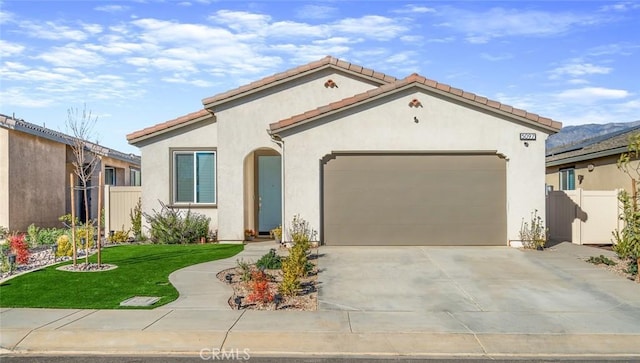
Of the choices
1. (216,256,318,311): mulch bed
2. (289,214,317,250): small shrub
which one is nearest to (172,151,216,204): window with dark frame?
(289,214,317,250): small shrub

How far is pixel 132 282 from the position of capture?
10.0 metres

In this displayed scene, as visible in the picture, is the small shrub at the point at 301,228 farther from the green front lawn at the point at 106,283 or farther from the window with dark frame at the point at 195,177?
the window with dark frame at the point at 195,177

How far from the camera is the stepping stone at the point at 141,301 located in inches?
331

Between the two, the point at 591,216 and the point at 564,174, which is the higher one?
the point at 564,174

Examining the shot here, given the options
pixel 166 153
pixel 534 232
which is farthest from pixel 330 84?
pixel 534 232

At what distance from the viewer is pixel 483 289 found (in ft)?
32.0

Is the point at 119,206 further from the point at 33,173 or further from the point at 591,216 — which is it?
the point at 591,216

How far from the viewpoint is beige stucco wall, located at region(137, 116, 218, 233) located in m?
16.0

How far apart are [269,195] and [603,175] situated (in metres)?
12.0

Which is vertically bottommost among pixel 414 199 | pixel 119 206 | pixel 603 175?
pixel 119 206

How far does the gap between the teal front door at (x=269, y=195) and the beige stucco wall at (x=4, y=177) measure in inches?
315

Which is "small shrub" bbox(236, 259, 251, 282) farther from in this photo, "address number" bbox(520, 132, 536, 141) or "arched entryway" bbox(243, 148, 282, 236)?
"address number" bbox(520, 132, 536, 141)

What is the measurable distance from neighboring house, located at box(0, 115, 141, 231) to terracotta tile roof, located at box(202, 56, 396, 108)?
439cm

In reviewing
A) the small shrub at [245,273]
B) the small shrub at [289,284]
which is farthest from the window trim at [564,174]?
the small shrub at [289,284]
